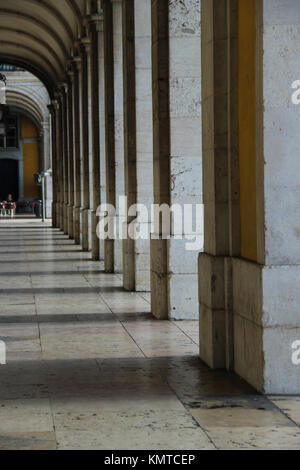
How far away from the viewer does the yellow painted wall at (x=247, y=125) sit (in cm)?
616

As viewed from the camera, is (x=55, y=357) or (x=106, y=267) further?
(x=106, y=267)

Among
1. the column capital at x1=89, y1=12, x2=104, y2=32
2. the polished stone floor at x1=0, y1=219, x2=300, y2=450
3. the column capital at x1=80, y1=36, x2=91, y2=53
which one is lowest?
the polished stone floor at x1=0, y1=219, x2=300, y2=450

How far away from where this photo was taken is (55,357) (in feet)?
23.6

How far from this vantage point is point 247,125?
20.8ft

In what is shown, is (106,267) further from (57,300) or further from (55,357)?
(55,357)

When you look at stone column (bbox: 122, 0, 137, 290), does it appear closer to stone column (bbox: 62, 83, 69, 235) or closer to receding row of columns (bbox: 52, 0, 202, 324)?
receding row of columns (bbox: 52, 0, 202, 324)

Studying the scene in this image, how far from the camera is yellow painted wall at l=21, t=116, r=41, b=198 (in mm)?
62375

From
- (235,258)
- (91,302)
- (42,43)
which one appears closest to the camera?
(235,258)

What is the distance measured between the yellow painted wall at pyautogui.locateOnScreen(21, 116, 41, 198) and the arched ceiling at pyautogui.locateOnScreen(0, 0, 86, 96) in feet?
87.1

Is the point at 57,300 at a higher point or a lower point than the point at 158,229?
lower

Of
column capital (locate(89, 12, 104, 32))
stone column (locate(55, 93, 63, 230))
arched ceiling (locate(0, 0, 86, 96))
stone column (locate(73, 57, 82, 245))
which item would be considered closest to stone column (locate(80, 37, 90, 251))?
arched ceiling (locate(0, 0, 86, 96))

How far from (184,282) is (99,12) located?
31.3 ft

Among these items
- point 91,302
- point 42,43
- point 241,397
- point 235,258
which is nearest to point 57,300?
point 91,302

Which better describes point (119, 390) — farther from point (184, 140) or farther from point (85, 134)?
point (85, 134)
